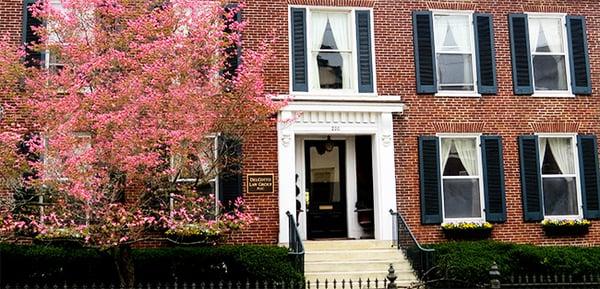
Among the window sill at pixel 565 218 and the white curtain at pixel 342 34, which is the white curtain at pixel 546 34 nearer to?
the window sill at pixel 565 218

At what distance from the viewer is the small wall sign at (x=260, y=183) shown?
571 inches

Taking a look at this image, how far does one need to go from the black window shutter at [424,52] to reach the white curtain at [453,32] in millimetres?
329

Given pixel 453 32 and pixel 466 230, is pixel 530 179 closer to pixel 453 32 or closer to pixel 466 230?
pixel 466 230

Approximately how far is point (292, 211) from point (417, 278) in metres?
3.05

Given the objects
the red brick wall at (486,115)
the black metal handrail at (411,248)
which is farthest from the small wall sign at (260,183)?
the red brick wall at (486,115)

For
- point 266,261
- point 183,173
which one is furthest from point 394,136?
point 183,173

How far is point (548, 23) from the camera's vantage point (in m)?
16.5

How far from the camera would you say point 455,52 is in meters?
16.0

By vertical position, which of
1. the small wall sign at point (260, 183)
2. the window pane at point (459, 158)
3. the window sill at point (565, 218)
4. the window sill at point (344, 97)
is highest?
the window sill at point (344, 97)

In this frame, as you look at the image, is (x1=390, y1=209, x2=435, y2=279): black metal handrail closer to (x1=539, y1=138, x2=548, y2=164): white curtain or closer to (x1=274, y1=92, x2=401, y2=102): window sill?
(x1=274, y1=92, x2=401, y2=102): window sill

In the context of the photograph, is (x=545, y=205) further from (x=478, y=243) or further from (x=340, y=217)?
(x=340, y=217)

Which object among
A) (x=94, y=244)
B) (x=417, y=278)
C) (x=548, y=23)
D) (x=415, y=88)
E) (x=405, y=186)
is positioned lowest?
(x=417, y=278)

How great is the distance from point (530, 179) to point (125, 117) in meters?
9.75

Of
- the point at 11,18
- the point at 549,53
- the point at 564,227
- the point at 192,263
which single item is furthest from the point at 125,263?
the point at 549,53
